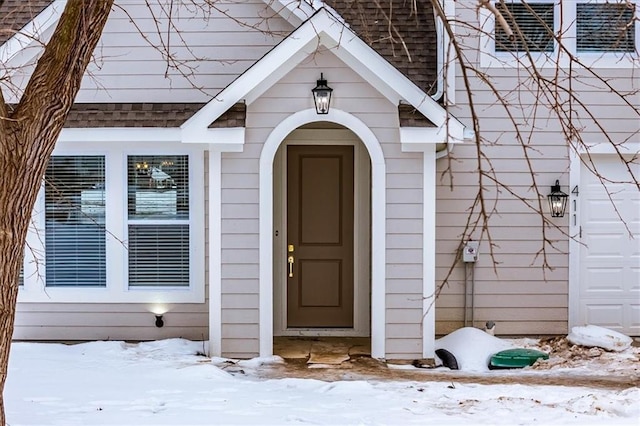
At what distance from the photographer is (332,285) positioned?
880 cm

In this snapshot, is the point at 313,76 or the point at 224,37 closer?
the point at 313,76

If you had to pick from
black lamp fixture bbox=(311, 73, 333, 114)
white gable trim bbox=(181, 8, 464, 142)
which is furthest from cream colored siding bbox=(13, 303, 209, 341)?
black lamp fixture bbox=(311, 73, 333, 114)

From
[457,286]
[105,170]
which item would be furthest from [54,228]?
[457,286]

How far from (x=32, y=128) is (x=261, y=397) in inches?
119

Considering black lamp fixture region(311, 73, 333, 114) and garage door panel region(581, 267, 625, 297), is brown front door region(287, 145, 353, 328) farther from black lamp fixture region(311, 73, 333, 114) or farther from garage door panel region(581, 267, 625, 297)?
garage door panel region(581, 267, 625, 297)

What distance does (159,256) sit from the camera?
8195 millimetres

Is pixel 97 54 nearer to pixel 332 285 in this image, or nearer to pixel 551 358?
pixel 332 285

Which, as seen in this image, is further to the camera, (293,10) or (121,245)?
(121,245)

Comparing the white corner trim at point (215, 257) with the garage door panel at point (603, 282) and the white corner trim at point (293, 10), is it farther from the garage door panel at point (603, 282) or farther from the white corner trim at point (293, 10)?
the garage door panel at point (603, 282)

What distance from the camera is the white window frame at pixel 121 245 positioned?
8125 mm

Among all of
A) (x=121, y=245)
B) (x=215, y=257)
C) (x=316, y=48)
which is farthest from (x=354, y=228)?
(x=121, y=245)

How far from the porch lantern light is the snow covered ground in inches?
73.8

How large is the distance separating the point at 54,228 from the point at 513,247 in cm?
558

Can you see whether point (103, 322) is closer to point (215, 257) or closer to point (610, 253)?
point (215, 257)
